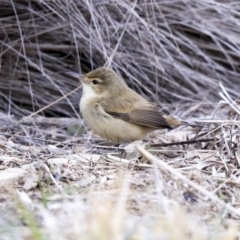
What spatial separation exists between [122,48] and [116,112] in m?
1.46

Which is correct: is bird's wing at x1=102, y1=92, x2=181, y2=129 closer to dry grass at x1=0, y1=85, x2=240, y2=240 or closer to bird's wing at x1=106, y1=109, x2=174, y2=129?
bird's wing at x1=106, y1=109, x2=174, y2=129

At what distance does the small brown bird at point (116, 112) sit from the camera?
17.3ft

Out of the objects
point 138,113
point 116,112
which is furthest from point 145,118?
point 116,112

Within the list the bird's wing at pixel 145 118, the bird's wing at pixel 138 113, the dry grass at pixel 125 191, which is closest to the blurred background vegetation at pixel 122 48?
the bird's wing at pixel 138 113

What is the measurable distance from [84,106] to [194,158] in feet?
3.44

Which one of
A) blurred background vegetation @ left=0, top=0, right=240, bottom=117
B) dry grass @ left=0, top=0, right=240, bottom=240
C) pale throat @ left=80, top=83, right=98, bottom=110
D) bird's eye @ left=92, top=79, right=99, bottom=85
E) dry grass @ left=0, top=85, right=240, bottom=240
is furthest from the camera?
blurred background vegetation @ left=0, top=0, right=240, bottom=117

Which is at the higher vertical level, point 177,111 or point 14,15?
point 14,15

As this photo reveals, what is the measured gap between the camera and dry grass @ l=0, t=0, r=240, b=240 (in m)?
3.91

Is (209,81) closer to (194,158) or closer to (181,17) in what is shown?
(181,17)

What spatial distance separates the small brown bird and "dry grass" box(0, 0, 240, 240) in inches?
5.2

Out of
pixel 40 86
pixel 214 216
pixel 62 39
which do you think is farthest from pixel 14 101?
pixel 214 216

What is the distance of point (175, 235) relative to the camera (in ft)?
8.08

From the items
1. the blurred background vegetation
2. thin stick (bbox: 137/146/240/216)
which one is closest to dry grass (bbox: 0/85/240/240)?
thin stick (bbox: 137/146/240/216)

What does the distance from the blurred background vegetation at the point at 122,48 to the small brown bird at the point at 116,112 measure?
0.46 metres
